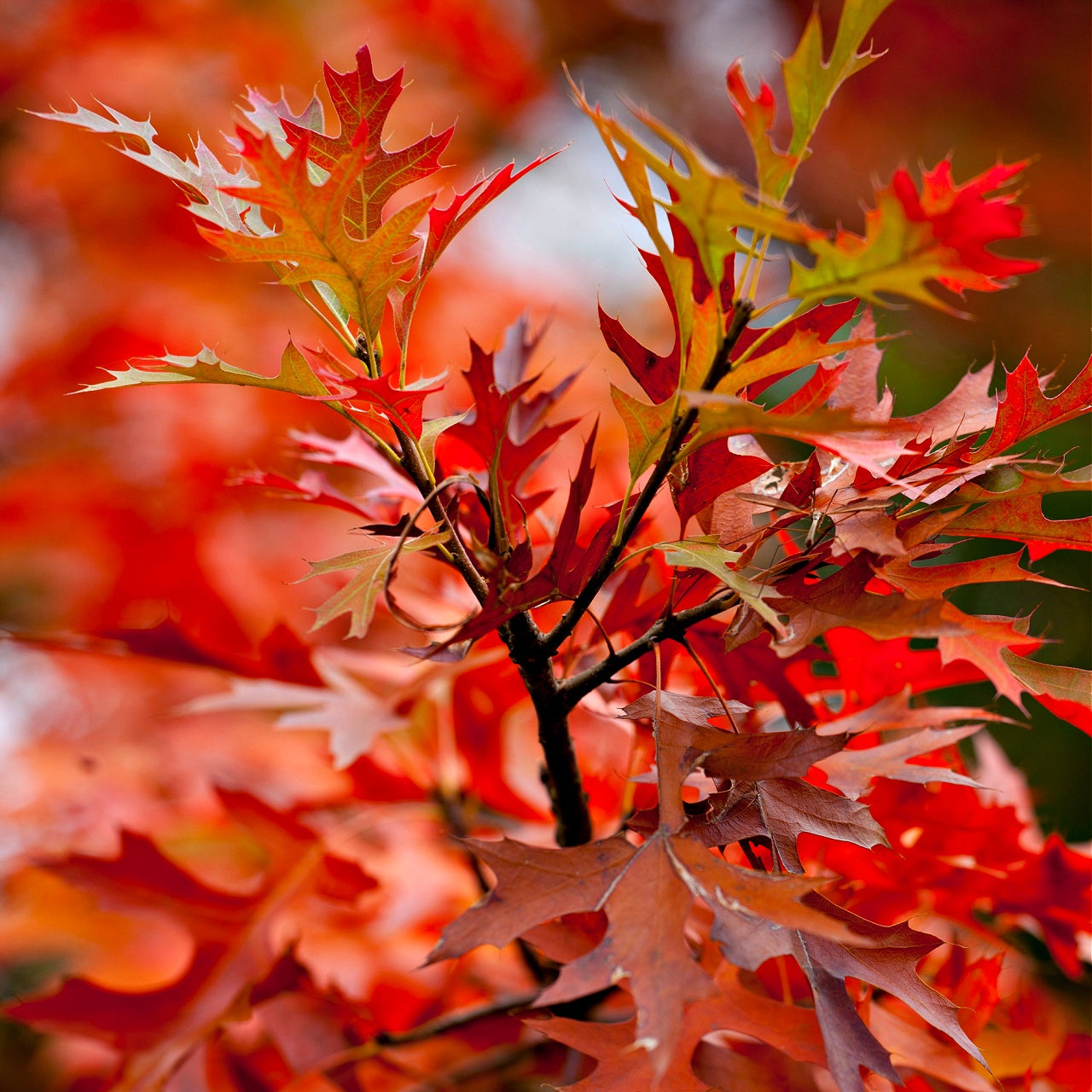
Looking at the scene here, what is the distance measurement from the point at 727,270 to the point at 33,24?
80.1 inches

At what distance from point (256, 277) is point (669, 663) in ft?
4.91

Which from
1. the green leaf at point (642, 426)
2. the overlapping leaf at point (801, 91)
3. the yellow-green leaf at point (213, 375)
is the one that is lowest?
the green leaf at point (642, 426)

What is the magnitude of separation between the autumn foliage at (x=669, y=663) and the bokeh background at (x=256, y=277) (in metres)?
0.43

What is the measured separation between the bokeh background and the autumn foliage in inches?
17.0

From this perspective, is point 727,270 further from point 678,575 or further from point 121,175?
point 121,175

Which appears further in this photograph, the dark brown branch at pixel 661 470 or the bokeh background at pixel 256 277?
the bokeh background at pixel 256 277

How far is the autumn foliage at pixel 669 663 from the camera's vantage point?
0.97ft

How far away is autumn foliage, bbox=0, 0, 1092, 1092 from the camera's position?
0.30 m

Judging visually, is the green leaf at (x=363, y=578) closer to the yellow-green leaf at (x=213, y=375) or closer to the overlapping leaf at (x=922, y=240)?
the yellow-green leaf at (x=213, y=375)

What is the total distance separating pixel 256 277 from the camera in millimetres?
1702

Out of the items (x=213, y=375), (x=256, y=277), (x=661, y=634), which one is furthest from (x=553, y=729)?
(x=256, y=277)

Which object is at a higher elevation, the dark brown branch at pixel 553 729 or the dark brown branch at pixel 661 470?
the dark brown branch at pixel 661 470

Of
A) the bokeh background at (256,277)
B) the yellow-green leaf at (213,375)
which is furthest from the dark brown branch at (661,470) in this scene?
the bokeh background at (256,277)

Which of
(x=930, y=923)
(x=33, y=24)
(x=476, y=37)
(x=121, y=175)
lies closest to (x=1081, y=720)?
(x=930, y=923)
